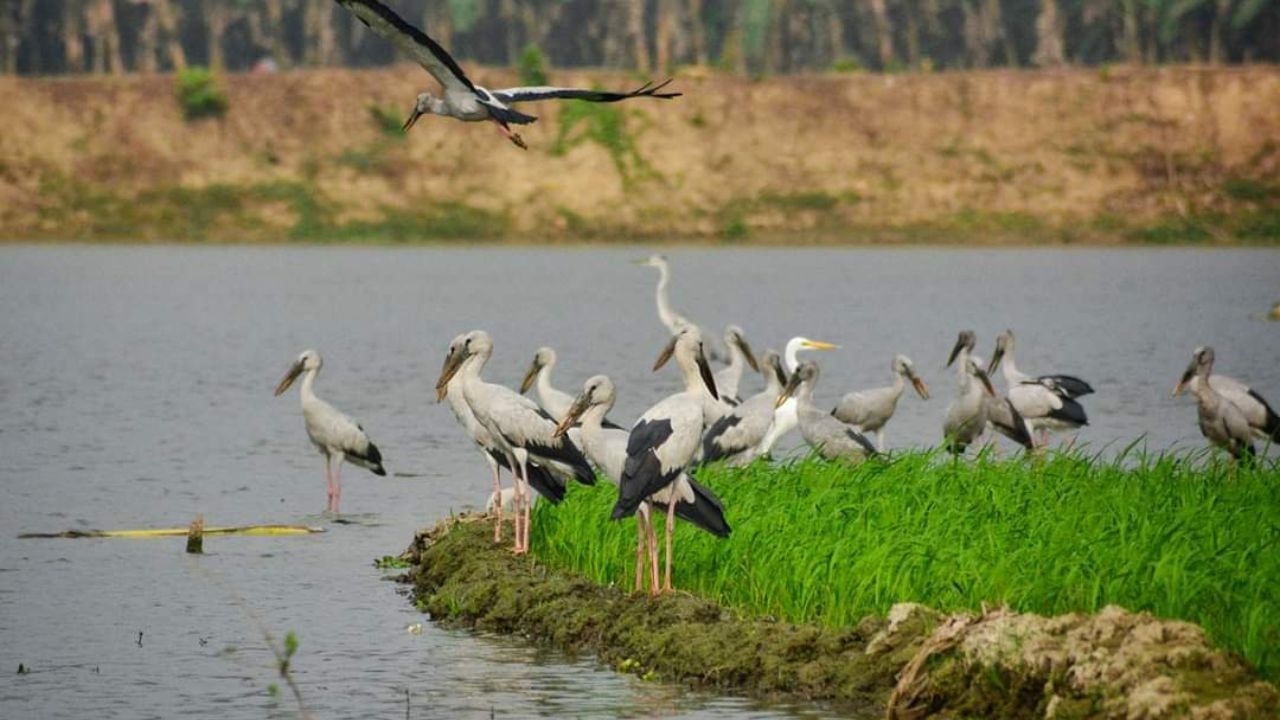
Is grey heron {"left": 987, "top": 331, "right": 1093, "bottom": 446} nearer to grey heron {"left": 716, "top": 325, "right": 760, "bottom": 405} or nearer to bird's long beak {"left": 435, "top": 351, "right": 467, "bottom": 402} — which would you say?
grey heron {"left": 716, "top": 325, "right": 760, "bottom": 405}

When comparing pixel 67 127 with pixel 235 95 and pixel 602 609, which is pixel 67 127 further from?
pixel 602 609

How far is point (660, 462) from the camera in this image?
1551 cm

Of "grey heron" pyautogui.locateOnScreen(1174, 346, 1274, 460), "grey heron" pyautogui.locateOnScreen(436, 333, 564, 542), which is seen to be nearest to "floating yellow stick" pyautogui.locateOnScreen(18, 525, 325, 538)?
"grey heron" pyautogui.locateOnScreen(436, 333, 564, 542)

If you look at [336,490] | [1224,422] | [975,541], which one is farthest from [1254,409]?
[336,490]

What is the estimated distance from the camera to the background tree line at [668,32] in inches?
5054

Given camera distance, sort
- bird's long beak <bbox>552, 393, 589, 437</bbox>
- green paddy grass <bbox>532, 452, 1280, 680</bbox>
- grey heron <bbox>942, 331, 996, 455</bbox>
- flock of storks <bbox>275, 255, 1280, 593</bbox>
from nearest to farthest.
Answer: green paddy grass <bbox>532, 452, 1280, 680</bbox> < flock of storks <bbox>275, 255, 1280, 593</bbox> < bird's long beak <bbox>552, 393, 589, 437</bbox> < grey heron <bbox>942, 331, 996, 455</bbox>

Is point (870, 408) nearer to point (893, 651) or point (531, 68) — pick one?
point (893, 651)

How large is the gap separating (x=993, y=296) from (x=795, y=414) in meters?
50.4

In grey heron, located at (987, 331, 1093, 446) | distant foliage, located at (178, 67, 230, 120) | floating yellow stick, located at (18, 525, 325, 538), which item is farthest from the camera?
distant foliage, located at (178, 67, 230, 120)

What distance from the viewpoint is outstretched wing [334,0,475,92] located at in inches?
542

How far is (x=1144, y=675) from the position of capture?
12297 millimetres

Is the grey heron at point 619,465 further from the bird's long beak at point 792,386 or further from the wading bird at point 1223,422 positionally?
the wading bird at point 1223,422

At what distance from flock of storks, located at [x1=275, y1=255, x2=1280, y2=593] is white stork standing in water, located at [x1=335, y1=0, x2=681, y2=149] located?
1958 millimetres

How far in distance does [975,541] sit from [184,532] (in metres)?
8.61
